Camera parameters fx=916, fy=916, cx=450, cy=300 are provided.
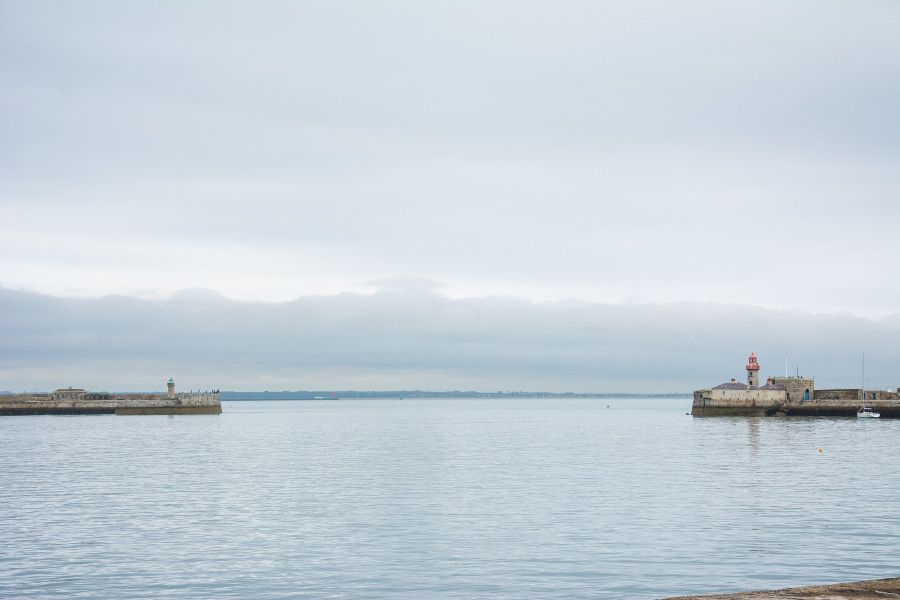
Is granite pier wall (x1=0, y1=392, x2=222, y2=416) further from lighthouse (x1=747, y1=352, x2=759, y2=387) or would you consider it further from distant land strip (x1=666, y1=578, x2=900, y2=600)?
distant land strip (x1=666, y1=578, x2=900, y2=600)

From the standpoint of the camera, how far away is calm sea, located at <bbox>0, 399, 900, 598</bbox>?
26.8 meters

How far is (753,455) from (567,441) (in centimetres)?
2846

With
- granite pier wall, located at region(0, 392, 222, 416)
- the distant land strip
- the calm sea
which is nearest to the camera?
the distant land strip

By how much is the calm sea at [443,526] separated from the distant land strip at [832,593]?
596 cm

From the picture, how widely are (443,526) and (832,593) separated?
19564 millimetres

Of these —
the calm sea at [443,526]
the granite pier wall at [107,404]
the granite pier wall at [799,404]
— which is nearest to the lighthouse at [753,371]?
the granite pier wall at [799,404]

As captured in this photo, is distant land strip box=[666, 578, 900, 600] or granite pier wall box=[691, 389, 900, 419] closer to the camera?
distant land strip box=[666, 578, 900, 600]

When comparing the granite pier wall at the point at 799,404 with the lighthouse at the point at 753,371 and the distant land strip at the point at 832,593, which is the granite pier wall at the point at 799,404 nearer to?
the lighthouse at the point at 753,371

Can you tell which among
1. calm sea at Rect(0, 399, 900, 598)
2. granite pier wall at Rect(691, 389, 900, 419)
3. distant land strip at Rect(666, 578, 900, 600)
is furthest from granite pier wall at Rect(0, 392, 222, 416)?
distant land strip at Rect(666, 578, 900, 600)

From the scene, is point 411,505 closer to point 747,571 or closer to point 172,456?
point 747,571

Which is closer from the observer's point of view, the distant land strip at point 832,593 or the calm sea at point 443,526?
the distant land strip at point 832,593

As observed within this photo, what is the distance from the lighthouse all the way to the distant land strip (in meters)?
139

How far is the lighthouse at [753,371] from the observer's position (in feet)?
502

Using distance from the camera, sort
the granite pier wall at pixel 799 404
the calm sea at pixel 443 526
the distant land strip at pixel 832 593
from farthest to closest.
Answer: the granite pier wall at pixel 799 404 < the calm sea at pixel 443 526 < the distant land strip at pixel 832 593
